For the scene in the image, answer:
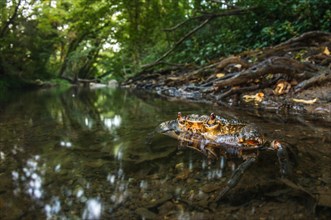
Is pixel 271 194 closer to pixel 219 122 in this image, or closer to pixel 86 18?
pixel 219 122

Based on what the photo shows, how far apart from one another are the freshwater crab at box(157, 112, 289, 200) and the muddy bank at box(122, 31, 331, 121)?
2202 millimetres

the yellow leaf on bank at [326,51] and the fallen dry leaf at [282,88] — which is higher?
the yellow leaf on bank at [326,51]

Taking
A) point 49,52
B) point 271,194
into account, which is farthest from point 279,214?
point 49,52

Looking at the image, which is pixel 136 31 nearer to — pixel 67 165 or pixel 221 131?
pixel 221 131

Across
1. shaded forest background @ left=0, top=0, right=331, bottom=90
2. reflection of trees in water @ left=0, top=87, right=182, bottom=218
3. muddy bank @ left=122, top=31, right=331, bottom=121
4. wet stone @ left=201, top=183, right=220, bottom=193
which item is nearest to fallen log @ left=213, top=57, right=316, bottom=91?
muddy bank @ left=122, top=31, right=331, bottom=121

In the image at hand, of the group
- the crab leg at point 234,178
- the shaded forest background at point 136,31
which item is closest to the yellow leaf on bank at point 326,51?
the shaded forest background at point 136,31

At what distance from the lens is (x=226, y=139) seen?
2.85 meters

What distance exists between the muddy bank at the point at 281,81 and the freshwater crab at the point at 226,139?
220 cm

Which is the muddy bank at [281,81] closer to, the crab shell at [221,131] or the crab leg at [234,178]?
the crab shell at [221,131]

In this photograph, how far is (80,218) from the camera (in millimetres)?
1781

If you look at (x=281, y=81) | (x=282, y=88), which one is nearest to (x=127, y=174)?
(x=282, y=88)

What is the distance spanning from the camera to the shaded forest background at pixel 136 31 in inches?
397

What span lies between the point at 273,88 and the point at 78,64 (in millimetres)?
23850

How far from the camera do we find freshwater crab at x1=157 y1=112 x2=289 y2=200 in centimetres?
267
